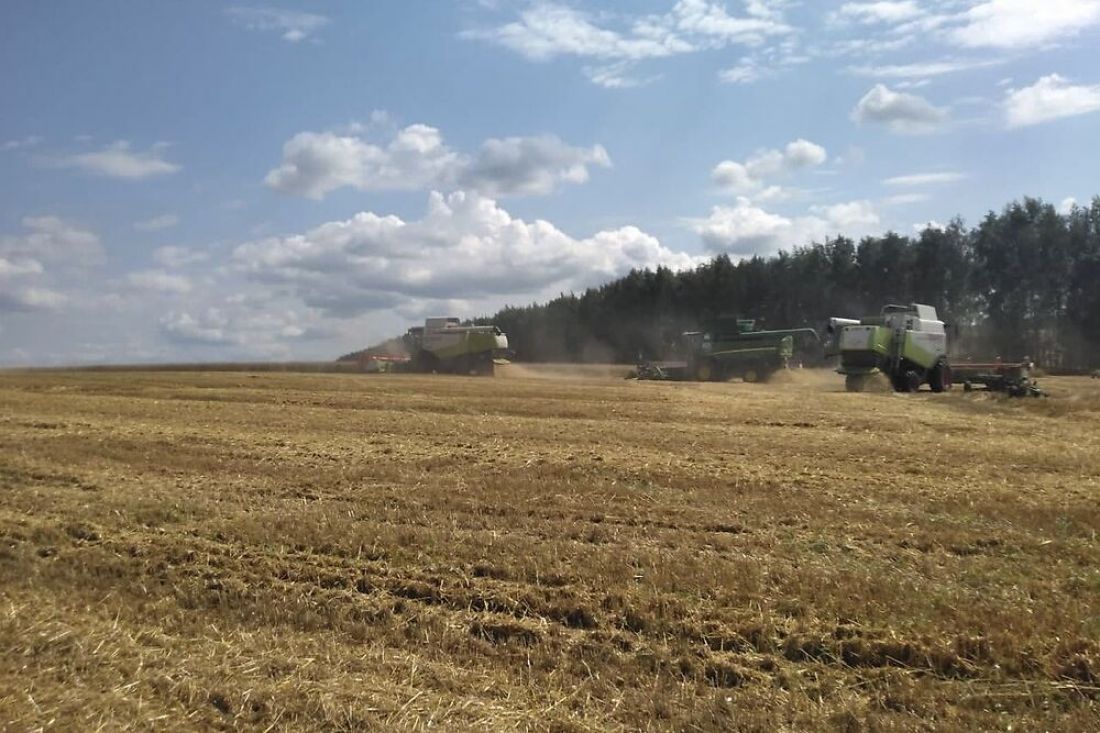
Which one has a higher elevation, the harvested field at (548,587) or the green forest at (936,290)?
the green forest at (936,290)

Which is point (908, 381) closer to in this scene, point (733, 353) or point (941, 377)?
point (941, 377)

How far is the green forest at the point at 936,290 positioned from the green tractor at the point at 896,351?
24010 millimetres

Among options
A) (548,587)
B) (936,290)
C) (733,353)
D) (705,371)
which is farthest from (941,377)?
(936,290)

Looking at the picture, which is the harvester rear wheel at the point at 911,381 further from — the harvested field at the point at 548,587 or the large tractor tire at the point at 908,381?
the harvested field at the point at 548,587

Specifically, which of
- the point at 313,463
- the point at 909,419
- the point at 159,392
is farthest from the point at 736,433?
the point at 159,392

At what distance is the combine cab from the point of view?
5078 cm

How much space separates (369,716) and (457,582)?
2247mm

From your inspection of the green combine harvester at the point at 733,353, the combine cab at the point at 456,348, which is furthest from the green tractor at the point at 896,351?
the combine cab at the point at 456,348

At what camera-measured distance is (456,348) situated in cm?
5138

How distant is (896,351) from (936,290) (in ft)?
136

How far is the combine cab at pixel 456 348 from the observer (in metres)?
50.8

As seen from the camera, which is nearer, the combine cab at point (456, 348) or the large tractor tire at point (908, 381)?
the large tractor tire at point (908, 381)

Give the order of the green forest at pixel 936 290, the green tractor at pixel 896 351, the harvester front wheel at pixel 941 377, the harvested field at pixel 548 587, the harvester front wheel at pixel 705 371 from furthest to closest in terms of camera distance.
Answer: the green forest at pixel 936 290
the harvester front wheel at pixel 705 371
the harvester front wheel at pixel 941 377
the green tractor at pixel 896 351
the harvested field at pixel 548 587

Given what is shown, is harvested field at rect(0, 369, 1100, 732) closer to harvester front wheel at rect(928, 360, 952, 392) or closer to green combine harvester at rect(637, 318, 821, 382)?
harvester front wheel at rect(928, 360, 952, 392)
